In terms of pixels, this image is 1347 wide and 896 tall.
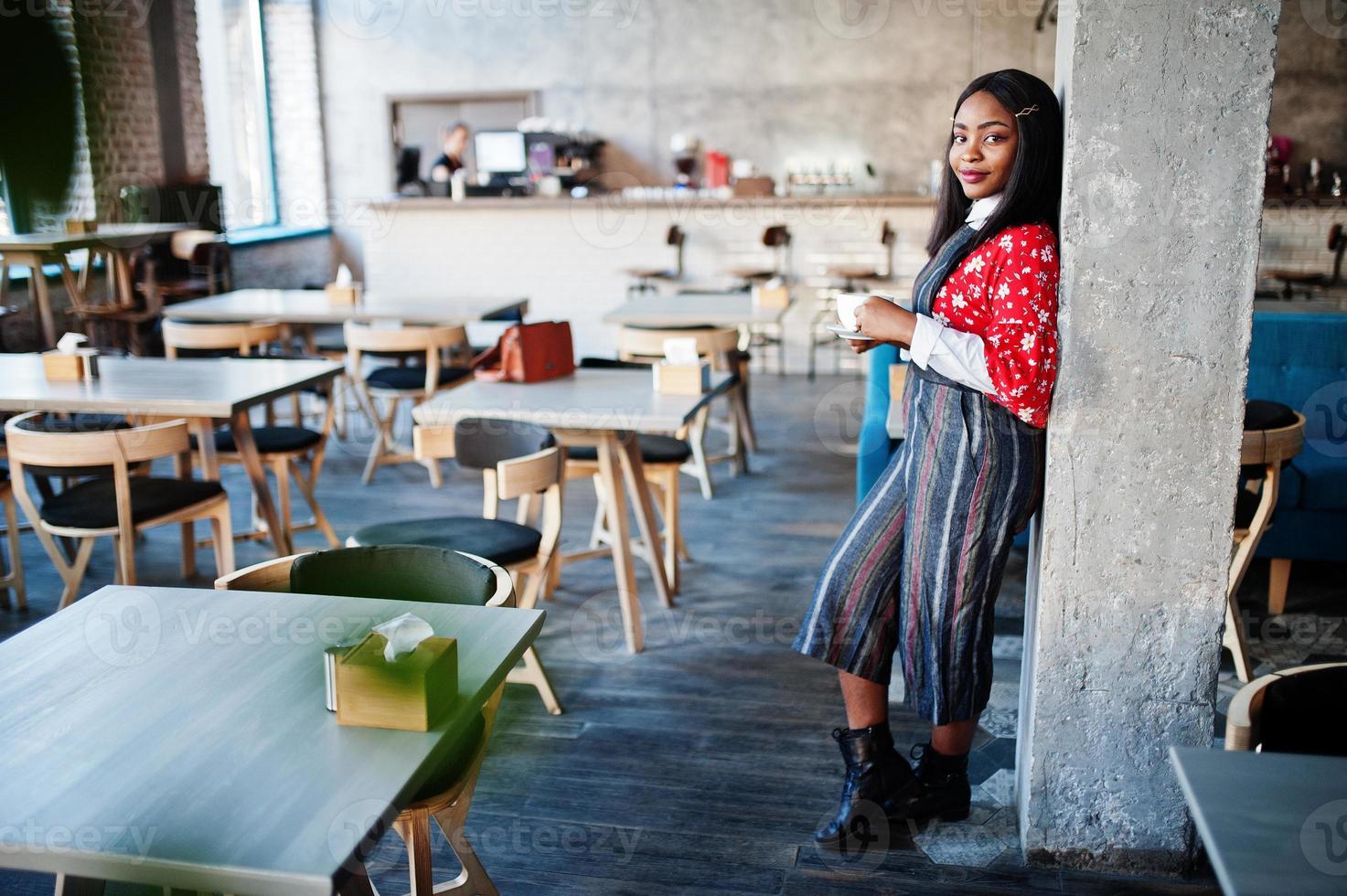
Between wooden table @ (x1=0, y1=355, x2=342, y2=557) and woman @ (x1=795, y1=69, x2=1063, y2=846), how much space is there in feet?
7.27

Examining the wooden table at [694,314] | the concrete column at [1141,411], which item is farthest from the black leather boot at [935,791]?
the wooden table at [694,314]

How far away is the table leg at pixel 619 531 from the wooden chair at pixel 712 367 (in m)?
0.92

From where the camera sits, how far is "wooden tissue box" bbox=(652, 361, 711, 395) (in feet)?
11.9

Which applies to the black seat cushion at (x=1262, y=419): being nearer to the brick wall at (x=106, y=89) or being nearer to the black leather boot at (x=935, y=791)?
the black leather boot at (x=935, y=791)

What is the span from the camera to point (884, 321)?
7.10ft

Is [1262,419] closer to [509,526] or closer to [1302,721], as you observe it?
[1302,721]

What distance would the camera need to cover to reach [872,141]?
9.98 m

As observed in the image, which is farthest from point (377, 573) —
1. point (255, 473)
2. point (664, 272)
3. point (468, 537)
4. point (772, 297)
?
point (664, 272)

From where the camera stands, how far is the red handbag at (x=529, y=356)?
383 centimetres

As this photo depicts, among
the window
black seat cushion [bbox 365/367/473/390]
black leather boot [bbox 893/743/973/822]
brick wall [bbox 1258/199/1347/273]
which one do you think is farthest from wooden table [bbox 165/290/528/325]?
brick wall [bbox 1258/199/1347/273]

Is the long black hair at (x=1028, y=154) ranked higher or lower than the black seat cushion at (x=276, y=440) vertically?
higher

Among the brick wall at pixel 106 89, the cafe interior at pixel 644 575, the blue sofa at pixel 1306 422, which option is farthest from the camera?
the blue sofa at pixel 1306 422

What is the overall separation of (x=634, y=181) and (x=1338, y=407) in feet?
24.2

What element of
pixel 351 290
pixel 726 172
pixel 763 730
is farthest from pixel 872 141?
pixel 763 730
